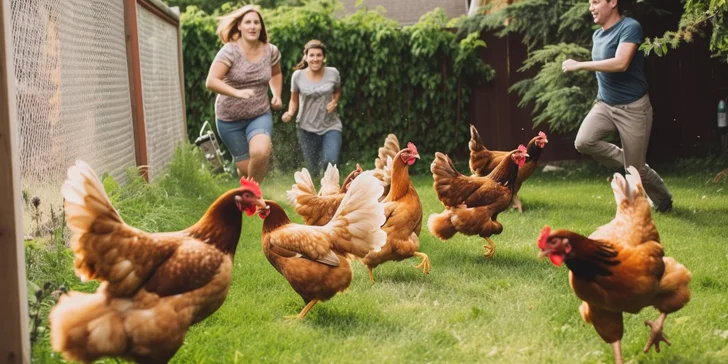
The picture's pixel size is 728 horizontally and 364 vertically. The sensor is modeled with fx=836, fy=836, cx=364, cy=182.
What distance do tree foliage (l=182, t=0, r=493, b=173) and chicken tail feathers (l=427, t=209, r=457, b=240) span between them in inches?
287

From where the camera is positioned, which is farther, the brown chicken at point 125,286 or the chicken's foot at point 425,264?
the chicken's foot at point 425,264

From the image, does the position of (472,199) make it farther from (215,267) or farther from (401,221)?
(215,267)

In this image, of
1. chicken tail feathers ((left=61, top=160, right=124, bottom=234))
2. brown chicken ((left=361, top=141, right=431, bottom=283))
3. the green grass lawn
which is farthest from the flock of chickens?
brown chicken ((left=361, top=141, right=431, bottom=283))

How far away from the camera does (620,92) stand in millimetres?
8359

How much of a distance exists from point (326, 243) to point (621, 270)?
189 cm

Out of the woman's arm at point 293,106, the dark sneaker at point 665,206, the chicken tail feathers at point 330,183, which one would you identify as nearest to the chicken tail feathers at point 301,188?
the chicken tail feathers at point 330,183

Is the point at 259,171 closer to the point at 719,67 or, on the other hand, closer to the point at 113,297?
the point at 113,297

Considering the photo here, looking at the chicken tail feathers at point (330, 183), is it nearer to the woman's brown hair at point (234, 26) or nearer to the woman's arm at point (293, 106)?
the woman's brown hair at point (234, 26)

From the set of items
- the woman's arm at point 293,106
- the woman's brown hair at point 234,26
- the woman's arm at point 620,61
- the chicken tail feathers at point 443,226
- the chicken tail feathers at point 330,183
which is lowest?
the chicken tail feathers at point 443,226

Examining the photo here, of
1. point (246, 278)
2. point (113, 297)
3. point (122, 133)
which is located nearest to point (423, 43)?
point (122, 133)

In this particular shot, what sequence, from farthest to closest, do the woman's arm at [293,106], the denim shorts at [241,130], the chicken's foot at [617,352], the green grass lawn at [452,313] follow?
the woman's arm at [293,106], the denim shorts at [241,130], the green grass lawn at [452,313], the chicken's foot at [617,352]

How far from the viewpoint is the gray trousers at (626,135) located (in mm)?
8289

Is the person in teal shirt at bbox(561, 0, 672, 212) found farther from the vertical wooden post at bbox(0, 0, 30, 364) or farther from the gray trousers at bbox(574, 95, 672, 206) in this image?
the vertical wooden post at bbox(0, 0, 30, 364)

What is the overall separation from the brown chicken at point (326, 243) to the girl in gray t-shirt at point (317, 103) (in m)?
6.22
